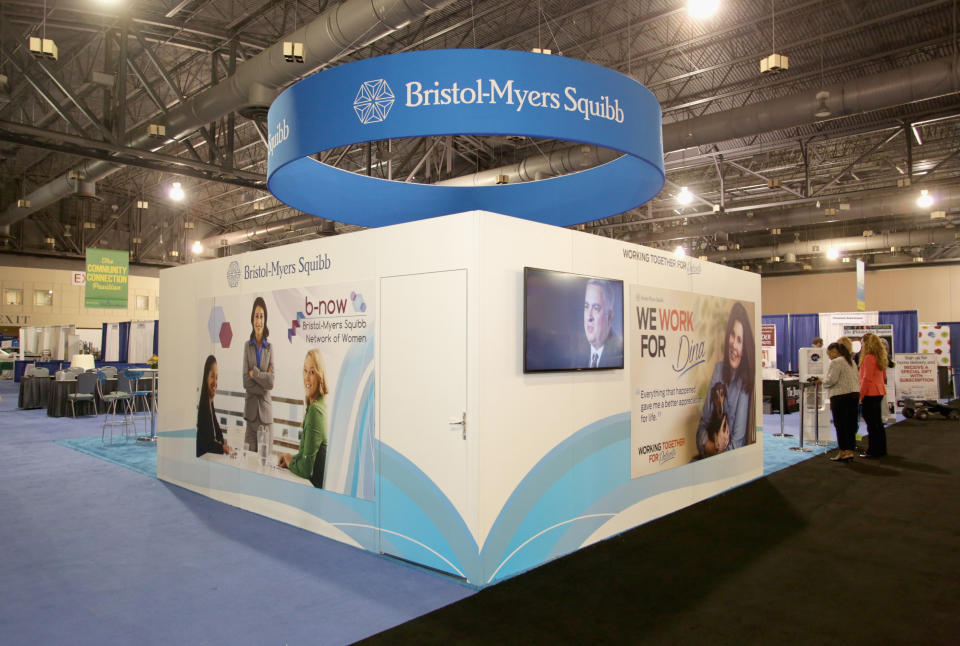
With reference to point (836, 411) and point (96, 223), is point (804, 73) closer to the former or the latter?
point (836, 411)

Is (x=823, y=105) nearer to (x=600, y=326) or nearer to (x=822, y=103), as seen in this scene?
(x=822, y=103)

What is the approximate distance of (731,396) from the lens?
552 cm

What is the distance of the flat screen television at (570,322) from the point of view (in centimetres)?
360

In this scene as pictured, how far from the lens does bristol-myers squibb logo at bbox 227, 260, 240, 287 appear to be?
5.17 meters

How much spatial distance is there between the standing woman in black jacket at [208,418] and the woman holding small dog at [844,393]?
6.21 m

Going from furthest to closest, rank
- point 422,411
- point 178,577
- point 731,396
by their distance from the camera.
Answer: point 731,396 → point 422,411 → point 178,577

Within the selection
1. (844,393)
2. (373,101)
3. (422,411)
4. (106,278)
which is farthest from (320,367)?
(106,278)

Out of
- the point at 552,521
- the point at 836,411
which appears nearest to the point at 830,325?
the point at 836,411

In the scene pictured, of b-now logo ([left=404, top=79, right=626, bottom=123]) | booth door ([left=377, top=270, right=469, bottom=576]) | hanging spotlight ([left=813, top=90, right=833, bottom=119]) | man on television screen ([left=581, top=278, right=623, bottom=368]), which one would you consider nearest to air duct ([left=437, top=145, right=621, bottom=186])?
hanging spotlight ([left=813, top=90, right=833, bottom=119])

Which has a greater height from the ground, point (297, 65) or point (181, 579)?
point (297, 65)

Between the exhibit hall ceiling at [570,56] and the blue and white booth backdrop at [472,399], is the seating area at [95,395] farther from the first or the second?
the blue and white booth backdrop at [472,399]

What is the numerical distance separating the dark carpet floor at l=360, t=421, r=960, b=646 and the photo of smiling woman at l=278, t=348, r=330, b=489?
1.64m

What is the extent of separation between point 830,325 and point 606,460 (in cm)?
1404

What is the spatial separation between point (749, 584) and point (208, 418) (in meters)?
4.44
